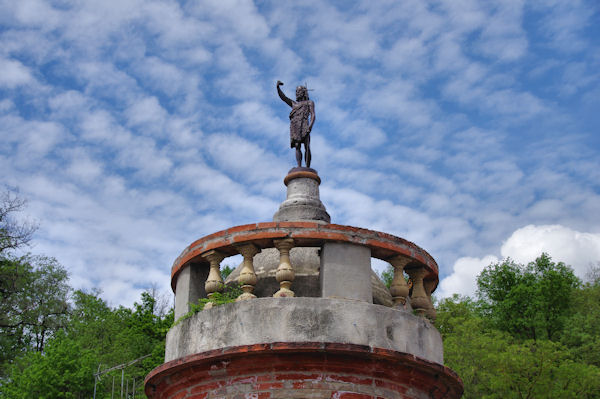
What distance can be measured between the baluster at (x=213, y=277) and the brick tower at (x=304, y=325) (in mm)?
15

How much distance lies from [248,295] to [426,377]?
225 centimetres

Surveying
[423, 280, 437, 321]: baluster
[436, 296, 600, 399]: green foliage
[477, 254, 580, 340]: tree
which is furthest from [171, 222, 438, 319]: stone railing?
[477, 254, 580, 340]: tree

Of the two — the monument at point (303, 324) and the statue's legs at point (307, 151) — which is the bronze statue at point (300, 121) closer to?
the statue's legs at point (307, 151)

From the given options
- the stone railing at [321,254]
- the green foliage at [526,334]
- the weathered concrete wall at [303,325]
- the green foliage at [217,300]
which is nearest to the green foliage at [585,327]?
the green foliage at [526,334]

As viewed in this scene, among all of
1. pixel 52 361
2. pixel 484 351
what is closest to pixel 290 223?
pixel 52 361

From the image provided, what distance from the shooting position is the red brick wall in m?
6.94

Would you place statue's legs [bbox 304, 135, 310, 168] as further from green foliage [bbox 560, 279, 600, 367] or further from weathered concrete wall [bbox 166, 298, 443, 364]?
green foliage [bbox 560, 279, 600, 367]

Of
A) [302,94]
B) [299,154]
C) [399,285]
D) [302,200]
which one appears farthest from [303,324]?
[302,94]

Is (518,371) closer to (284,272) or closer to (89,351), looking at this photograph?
(89,351)

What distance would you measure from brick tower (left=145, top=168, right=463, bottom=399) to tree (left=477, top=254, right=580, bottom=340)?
25.9 meters

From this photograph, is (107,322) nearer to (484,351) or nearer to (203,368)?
(484,351)

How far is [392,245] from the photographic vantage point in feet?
26.2

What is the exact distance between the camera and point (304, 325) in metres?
7.13

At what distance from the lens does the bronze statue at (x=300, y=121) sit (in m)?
10.1
